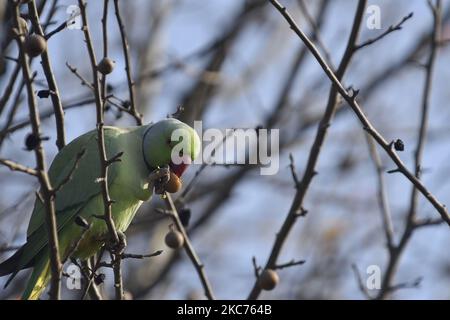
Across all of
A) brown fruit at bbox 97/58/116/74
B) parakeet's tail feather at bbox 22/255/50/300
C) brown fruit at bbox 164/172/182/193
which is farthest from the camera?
parakeet's tail feather at bbox 22/255/50/300

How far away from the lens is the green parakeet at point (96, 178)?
363 centimetres

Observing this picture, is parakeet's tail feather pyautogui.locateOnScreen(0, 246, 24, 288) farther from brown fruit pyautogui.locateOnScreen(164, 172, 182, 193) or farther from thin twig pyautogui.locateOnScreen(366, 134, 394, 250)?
thin twig pyautogui.locateOnScreen(366, 134, 394, 250)

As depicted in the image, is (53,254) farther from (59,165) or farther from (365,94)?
(365,94)

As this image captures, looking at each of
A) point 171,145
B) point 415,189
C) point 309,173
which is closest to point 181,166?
point 171,145

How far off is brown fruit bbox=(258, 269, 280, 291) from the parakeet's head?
571 millimetres

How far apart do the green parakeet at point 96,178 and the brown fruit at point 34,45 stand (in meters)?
0.89

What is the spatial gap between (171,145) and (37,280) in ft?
2.66

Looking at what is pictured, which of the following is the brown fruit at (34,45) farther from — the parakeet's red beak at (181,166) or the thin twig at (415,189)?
the thin twig at (415,189)

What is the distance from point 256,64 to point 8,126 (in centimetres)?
603

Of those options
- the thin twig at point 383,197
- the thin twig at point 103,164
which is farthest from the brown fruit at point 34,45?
the thin twig at point 383,197

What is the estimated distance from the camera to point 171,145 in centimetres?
372

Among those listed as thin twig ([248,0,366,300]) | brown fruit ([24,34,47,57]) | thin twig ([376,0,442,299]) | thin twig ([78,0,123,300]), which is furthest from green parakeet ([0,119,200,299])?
thin twig ([376,0,442,299])

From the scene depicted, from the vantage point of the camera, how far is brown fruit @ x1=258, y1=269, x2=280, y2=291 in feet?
11.9
